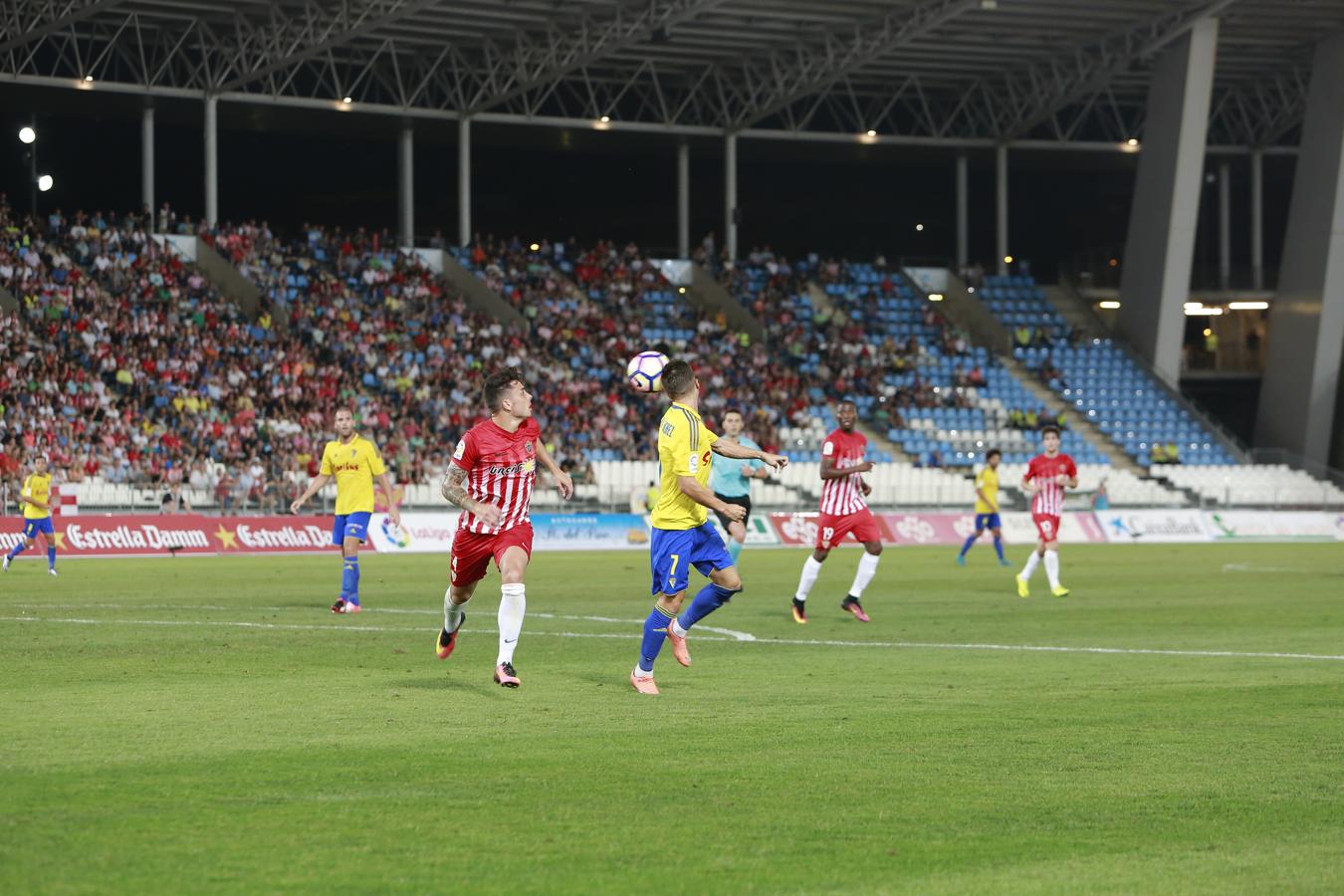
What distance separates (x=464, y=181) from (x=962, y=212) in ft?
63.9

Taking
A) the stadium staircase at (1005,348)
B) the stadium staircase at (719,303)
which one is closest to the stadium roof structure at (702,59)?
the stadium staircase at (719,303)

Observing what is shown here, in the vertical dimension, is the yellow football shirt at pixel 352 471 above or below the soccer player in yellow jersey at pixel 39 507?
above

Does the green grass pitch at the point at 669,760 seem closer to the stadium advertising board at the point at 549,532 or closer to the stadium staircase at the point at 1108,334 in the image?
the stadium advertising board at the point at 549,532

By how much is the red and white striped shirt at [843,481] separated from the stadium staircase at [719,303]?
38.6 m

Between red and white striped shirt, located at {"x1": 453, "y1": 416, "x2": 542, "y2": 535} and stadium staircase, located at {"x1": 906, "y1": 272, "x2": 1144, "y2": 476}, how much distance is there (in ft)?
150

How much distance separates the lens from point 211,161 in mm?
53906

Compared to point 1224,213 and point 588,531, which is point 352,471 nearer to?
point 588,531

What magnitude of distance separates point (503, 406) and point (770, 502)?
112 ft

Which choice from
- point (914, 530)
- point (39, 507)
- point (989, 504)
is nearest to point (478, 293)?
point (914, 530)

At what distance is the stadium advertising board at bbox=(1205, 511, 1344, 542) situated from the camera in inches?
1871

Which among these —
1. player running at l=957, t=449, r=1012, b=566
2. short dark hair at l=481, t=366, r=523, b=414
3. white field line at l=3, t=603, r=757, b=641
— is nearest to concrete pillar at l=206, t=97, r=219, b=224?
player running at l=957, t=449, r=1012, b=566

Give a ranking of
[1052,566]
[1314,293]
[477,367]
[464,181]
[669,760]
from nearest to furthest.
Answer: [669,760], [1052,566], [477,367], [464,181], [1314,293]

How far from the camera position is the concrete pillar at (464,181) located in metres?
57.2

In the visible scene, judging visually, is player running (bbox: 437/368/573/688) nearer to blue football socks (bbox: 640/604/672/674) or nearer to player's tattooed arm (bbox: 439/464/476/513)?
player's tattooed arm (bbox: 439/464/476/513)
